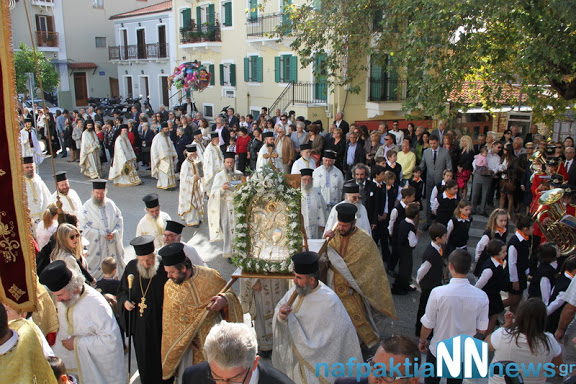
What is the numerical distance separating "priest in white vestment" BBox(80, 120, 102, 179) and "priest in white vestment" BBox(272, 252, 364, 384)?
13.8 meters

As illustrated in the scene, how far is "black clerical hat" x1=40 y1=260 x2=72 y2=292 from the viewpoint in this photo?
14.9 feet

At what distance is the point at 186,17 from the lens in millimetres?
31297

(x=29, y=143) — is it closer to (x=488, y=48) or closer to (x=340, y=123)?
(x=340, y=123)

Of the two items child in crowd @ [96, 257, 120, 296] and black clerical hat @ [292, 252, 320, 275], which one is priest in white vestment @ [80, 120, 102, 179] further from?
black clerical hat @ [292, 252, 320, 275]

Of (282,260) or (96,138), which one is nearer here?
(282,260)

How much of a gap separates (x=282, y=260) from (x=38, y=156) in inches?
566

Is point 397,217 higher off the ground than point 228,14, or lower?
lower

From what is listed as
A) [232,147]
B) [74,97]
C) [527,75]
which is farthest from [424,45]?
[74,97]

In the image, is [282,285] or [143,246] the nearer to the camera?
[143,246]

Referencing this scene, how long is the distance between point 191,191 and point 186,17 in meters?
22.1

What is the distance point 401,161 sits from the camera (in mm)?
11820

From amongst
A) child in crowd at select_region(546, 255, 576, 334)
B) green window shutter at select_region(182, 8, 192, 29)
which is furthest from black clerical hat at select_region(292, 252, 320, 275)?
green window shutter at select_region(182, 8, 192, 29)

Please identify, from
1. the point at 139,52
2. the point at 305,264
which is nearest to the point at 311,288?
the point at 305,264

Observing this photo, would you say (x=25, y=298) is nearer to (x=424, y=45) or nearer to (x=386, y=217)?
(x=386, y=217)
